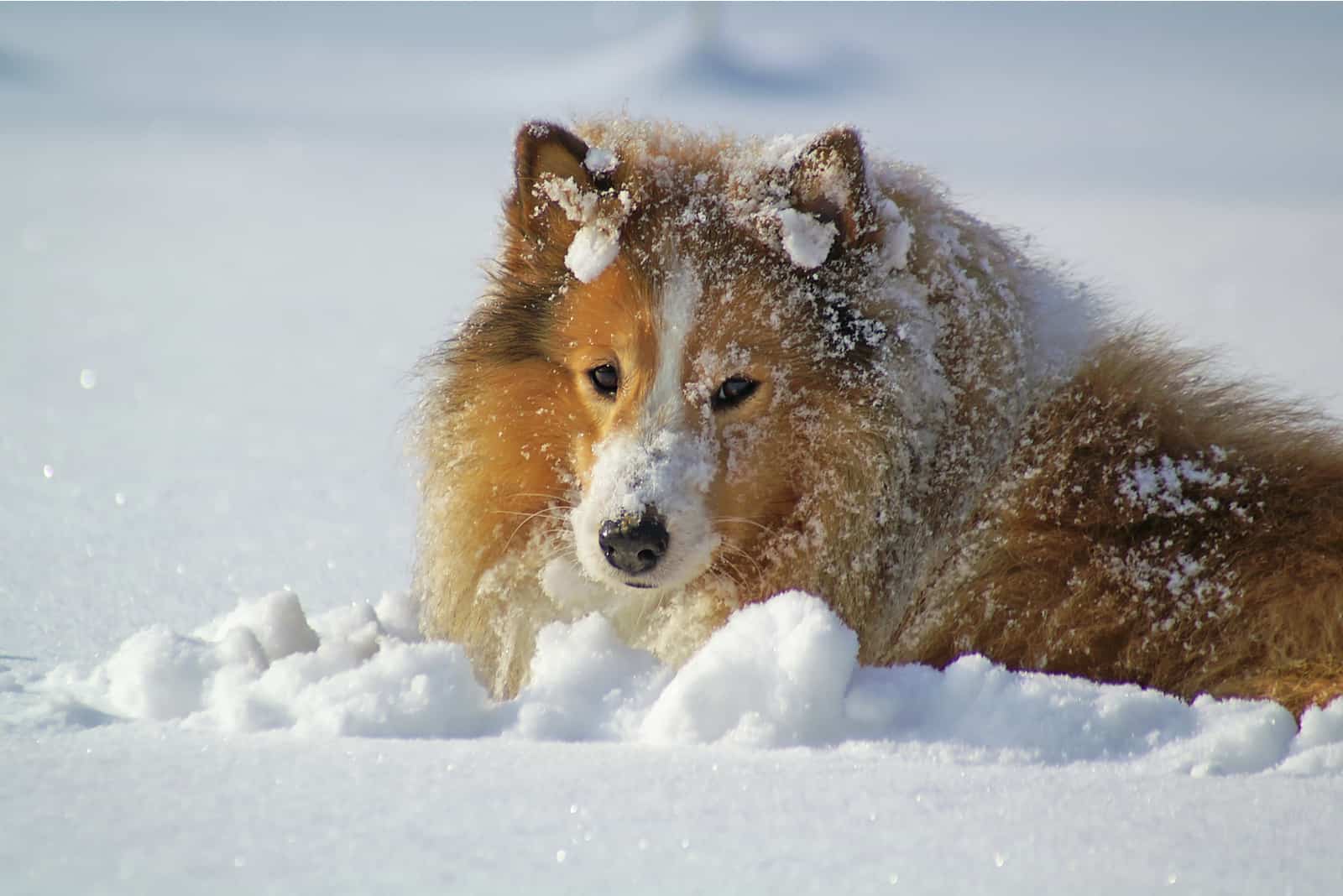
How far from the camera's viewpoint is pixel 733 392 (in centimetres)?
289

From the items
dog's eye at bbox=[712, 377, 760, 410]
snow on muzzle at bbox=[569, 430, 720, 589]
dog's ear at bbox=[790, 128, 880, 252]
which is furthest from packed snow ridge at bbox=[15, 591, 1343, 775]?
dog's ear at bbox=[790, 128, 880, 252]

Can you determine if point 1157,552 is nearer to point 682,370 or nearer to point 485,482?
point 682,370

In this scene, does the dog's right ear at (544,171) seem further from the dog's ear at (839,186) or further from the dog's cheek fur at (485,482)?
the dog's ear at (839,186)

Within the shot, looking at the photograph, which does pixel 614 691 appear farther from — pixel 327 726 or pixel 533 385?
pixel 533 385

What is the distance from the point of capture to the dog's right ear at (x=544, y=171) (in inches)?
119

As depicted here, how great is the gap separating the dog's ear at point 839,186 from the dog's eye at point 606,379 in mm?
623

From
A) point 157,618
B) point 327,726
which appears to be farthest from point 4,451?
point 327,726

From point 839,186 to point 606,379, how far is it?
75cm

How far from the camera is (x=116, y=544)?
4145mm

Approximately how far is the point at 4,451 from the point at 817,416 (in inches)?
153

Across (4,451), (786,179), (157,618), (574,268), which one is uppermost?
(786,179)

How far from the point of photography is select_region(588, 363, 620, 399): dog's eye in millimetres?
2955

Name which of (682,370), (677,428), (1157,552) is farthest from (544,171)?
(1157,552)

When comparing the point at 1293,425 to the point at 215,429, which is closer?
the point at 1293,425
